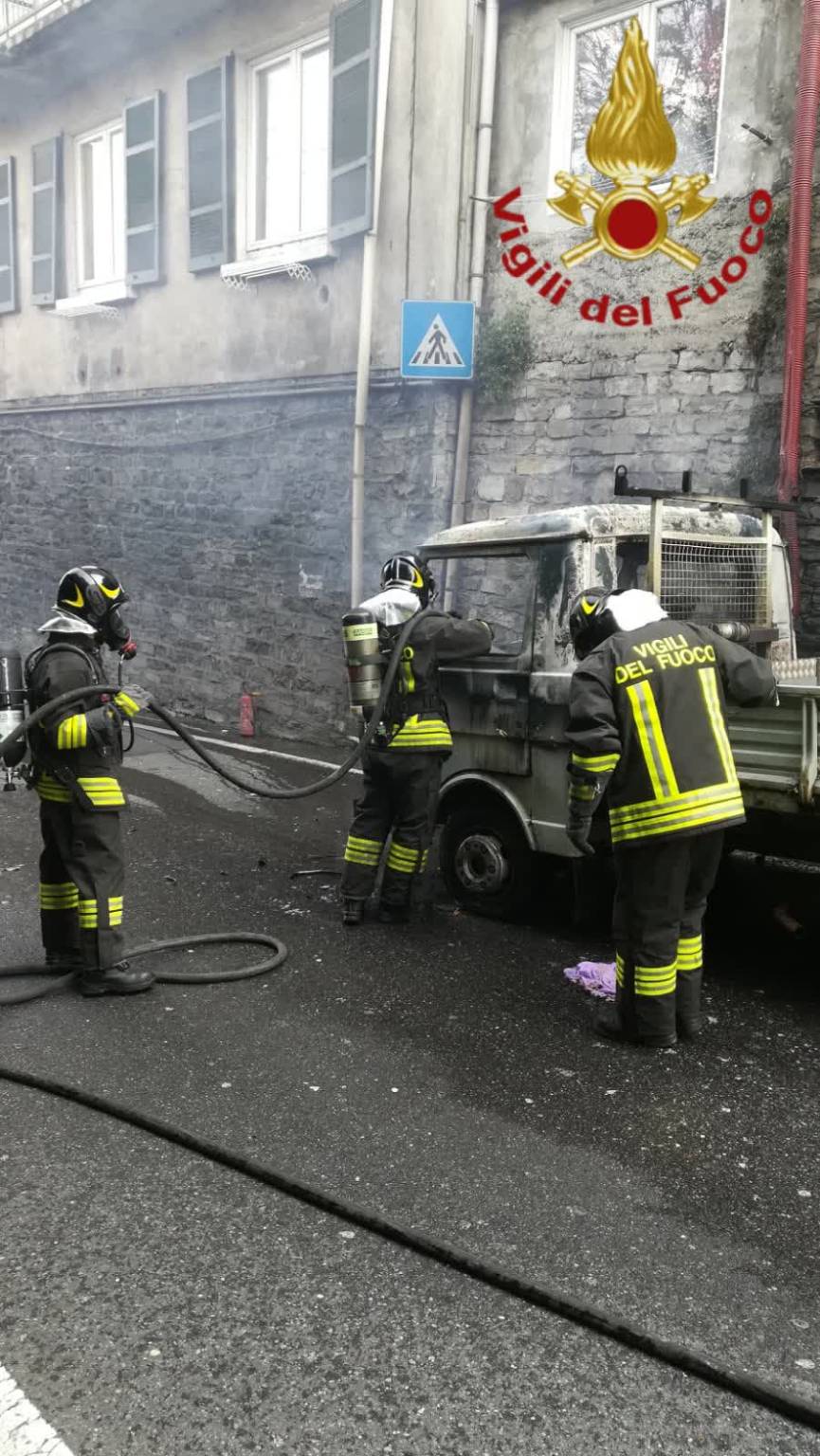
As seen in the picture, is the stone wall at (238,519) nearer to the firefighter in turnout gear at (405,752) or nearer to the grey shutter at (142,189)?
the grey shutter at (142,189)

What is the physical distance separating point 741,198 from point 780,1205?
7062 millimetres

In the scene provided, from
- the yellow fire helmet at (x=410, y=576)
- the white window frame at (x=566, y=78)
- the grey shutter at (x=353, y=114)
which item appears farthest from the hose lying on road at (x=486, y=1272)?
the grey shutter at (x=353, y=114)

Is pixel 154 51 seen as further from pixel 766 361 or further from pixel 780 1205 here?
pixel 780 1205

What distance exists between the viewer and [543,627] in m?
5.12

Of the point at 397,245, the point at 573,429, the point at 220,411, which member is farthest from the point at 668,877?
the point at 220,411

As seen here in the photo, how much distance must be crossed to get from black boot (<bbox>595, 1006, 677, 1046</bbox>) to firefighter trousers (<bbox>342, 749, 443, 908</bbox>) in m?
1.42

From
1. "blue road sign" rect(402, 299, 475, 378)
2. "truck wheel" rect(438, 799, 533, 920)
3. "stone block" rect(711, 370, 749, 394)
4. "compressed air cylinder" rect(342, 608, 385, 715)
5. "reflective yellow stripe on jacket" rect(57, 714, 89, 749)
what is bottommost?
"truck wheel" rect(438, 799, 533, 920)

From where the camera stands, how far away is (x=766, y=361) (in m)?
7.80

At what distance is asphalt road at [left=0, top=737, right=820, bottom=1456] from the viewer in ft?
7.53

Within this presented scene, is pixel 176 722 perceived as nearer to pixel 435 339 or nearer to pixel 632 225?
pixel 435 339

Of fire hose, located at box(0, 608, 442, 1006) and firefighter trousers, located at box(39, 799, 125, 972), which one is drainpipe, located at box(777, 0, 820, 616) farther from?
firefighter trousers, located at box(39, 799, 125, 972)

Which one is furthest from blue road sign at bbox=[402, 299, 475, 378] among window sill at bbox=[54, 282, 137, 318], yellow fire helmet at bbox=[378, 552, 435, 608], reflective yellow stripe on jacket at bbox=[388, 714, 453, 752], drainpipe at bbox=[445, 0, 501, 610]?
window sill at bbox=[54, 282, 137, 318]

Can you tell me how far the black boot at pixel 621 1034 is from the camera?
4.03 meters

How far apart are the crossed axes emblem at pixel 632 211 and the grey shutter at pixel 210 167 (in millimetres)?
3920
